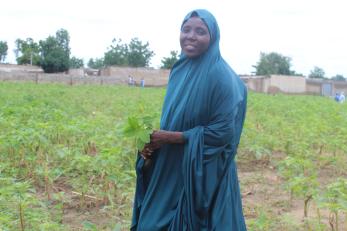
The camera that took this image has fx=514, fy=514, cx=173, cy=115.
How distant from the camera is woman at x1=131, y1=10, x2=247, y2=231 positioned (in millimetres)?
2455

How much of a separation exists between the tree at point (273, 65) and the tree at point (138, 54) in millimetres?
13116

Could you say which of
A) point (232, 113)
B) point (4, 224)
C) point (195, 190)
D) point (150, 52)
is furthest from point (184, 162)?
point (150, 52)

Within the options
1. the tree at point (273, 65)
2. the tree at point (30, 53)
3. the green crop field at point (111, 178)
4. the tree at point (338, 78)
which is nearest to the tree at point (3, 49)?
the tree at point (30, 53)

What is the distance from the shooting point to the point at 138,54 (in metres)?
57.9

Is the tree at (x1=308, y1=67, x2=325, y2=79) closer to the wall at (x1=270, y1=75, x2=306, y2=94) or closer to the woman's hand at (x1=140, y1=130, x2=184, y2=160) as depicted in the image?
the wall at (x1=270, y1=75, x2=306, y2=94)

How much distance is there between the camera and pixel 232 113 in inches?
96.7

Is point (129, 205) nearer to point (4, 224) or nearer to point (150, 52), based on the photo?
point (4, 224)

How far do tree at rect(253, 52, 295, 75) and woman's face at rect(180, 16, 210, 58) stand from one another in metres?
58.1

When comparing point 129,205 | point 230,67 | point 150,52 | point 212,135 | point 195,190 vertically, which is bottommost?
point 129,205

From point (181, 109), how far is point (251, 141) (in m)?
4.73

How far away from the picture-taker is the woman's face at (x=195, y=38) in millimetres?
2535

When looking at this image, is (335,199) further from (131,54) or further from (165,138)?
(131,54)

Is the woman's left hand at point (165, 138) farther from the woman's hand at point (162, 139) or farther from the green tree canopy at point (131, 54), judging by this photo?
the green tree canopy at point (131, 54)

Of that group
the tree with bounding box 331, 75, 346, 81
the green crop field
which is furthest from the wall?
the green crop field
